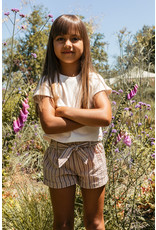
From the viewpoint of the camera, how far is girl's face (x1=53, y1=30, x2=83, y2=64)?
1519mm

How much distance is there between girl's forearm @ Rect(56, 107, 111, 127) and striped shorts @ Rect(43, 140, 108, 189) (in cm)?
18

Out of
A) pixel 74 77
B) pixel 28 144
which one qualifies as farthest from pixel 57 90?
pixel 28 144

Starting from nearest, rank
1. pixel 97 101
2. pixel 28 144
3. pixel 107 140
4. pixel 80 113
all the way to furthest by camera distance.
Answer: pixel 80 113, pixel 97 101, pixel 107 140, pixel 28 144

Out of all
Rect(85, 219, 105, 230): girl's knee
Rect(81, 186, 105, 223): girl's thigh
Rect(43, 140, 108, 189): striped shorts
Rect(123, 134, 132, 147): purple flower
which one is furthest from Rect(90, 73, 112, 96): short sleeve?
Rect(123, 134, 132, 147): purple flower

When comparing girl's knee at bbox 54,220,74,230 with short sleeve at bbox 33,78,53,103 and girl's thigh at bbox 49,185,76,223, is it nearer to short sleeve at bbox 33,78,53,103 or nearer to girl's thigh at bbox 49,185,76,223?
girl's thigh at bbox 49,185,76,223

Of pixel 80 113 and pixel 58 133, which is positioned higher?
pixel 80 113

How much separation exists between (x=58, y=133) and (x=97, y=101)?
0.96 ft

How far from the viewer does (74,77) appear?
5.24ft

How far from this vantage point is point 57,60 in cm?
168

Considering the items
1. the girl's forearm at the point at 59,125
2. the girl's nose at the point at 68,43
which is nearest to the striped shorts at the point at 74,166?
the girl's forearm at the point at 59,125

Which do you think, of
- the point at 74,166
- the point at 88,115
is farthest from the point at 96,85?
Result: the point at 74,166

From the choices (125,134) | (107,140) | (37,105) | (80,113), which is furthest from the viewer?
(125,134)

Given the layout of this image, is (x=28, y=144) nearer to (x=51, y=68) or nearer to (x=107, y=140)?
(x=107, y=140)

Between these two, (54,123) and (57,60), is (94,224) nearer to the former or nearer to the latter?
(54,123)
